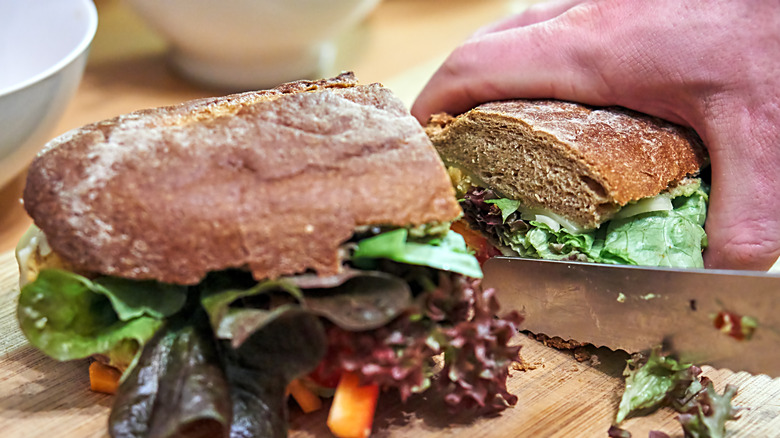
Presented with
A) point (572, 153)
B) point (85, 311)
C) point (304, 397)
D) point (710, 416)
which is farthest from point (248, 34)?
Result: point (710, 416)

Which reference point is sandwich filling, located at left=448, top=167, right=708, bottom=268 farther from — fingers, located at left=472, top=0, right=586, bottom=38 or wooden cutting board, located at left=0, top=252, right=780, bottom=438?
fingers, located at left=472, top=0, right=586, bottom=38

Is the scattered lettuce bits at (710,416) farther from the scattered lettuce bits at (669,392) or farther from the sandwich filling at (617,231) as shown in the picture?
the sandwich filling at (617,231)

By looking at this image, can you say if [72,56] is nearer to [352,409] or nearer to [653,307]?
[352,409]

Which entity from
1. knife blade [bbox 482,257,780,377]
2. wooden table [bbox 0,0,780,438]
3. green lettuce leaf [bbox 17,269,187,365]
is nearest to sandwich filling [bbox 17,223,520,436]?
green lettuce leaf [bbox 17,269,187,365]

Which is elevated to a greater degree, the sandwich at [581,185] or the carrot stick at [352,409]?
the sandwich at [581,185]

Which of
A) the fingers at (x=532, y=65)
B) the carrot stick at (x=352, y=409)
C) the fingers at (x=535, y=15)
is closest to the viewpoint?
the carrot stick at (x=352, y=409)

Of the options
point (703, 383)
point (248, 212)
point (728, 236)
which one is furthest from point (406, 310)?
point (728, 236)

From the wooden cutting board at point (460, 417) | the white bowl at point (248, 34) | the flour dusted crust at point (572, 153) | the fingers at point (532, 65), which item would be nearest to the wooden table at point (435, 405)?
the wooden cutting board at point (460, 417)

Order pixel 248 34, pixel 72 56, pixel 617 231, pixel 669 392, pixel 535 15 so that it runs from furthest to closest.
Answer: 1. pixel 248 34
2. pixel 535 15
3. pixel 72 56
4. pixel 617 231
5. pixel 669 392
